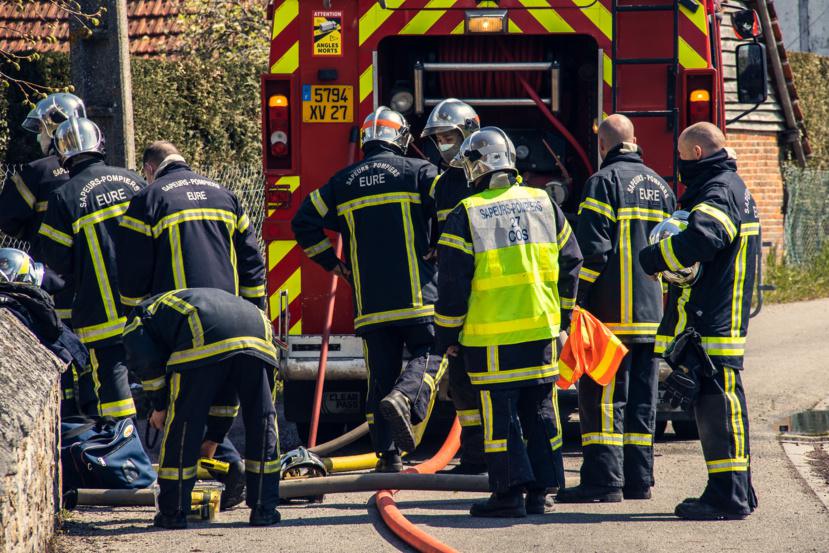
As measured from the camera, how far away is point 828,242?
18969mm

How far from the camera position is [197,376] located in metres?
5.67

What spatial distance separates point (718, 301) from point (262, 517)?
7.35ft

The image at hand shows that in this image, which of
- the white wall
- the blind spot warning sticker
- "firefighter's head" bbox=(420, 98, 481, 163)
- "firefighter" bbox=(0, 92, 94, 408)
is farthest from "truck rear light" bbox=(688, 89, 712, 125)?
the white wall

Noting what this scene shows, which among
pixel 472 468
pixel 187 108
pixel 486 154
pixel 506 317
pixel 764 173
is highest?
pixel 187 108

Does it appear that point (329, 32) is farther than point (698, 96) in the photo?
Yes

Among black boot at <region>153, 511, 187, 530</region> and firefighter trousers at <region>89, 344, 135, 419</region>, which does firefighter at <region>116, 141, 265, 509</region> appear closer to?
firefighter trousers at <region>89, 344, 135, 419</region>

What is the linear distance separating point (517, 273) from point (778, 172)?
1264 cm

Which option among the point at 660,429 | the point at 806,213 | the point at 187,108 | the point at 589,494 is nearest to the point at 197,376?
the point at 589,494

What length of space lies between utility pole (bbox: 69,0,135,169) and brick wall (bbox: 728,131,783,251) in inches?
403

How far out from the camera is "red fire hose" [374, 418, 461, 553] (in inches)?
205

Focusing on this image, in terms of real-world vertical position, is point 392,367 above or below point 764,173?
below

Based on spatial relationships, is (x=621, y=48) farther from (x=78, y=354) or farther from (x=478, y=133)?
(x=78, y=354)

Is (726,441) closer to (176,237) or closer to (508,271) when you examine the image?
(508,271)

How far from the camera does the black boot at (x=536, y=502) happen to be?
5992mm
